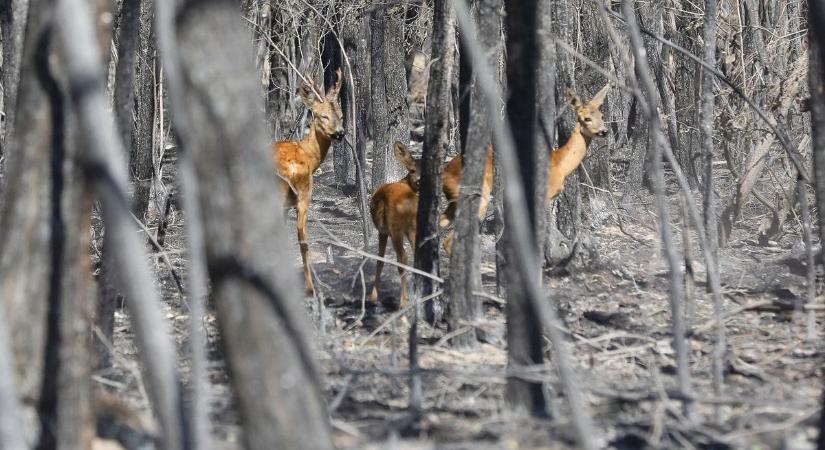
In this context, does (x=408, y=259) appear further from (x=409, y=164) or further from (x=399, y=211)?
(x=399, y=211)

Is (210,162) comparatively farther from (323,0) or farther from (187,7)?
(323,0)

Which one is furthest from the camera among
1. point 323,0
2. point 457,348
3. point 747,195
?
point 323,0

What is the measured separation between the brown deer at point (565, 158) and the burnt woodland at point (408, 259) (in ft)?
0.11

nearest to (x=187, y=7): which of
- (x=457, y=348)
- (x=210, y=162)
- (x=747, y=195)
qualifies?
(x=210, y=162)

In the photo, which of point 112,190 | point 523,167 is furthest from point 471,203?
point 112,190

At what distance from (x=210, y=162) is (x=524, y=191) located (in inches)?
114

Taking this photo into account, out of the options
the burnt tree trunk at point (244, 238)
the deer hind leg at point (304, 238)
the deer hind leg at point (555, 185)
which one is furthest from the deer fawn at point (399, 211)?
the burnt tree trunk at point (244, 238)

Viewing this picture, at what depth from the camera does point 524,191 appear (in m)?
7.19

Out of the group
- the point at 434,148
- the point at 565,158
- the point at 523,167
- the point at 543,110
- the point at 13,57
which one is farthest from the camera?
the point at 565,158

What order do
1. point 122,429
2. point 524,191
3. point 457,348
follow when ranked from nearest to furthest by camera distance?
point 122,429 < point 524,191 < point 457,348

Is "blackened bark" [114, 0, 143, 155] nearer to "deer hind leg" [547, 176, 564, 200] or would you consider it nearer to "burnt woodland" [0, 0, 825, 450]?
"burnt woodland" [0, 0, 825, 450]

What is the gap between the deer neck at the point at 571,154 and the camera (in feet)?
43.7

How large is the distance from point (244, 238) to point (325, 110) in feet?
32.8

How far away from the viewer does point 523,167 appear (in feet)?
23.5
